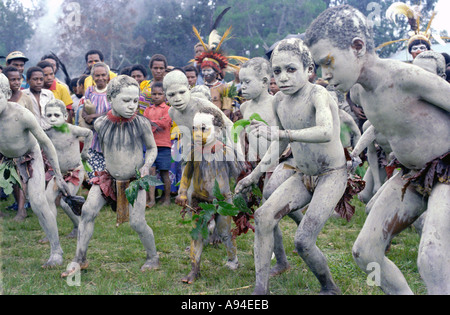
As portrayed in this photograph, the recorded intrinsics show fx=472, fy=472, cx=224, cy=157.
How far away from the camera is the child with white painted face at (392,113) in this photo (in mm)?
3008

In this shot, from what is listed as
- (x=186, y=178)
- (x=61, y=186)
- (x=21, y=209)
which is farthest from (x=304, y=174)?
(x=21, y=209)

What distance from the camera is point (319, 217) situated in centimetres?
368

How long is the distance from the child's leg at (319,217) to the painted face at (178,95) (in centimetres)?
172

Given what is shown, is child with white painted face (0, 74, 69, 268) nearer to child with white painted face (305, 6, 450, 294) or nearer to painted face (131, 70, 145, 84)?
child with white painted face (305, 6, 450, 294)

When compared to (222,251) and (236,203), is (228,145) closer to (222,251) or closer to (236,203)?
(236,203)

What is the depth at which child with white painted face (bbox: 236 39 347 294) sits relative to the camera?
371cm

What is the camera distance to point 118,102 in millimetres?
4887

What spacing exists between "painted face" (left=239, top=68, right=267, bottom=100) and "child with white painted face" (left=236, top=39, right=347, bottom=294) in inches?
59.5

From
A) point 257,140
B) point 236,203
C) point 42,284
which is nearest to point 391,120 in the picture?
point 236,203

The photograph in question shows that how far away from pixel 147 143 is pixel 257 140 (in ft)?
4.29

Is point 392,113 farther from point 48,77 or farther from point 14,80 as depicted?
point 48,77

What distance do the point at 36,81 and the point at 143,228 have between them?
4152 mm

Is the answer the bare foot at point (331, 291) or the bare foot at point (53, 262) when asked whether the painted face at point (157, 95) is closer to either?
the bare foot at point (53, 262)

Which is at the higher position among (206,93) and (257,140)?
(206,93)
